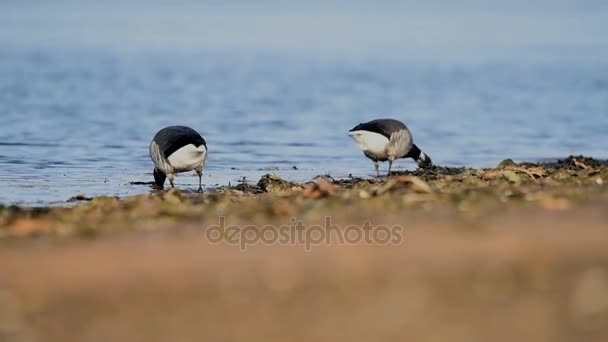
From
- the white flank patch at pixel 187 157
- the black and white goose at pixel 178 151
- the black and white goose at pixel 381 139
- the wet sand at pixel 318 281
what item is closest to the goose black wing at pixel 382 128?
the black and white goose at pixel 381 139

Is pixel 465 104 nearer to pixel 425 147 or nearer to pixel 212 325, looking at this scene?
pixel 425 147

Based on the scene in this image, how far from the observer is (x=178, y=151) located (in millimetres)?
13500

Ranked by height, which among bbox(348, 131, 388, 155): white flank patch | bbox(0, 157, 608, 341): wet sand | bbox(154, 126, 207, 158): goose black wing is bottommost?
bbox(0, 157, 608, 341): wet sand

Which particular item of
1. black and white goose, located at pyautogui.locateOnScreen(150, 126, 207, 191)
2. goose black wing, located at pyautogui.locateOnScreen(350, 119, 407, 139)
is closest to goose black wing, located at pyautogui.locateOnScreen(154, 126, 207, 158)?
black and white goose, located at pyautogui.locateOnScreen(150, 126, 207, 191)

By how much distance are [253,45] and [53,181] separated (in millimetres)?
75302

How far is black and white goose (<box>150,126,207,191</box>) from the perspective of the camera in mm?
13500

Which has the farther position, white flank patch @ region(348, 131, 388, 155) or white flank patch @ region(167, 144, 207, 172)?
white flank patch @ region(348, 131, 388, 155)

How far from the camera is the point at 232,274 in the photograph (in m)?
6.11

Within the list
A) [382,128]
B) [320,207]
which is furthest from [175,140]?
[320,207]

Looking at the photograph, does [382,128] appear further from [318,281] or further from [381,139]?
[318,281]

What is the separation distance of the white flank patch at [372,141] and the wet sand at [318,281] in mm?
8121

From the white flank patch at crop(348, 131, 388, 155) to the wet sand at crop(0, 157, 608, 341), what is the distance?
8121mm

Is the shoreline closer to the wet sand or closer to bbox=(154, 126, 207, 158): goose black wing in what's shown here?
the wet sand

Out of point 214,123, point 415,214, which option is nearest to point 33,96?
point 214,123
